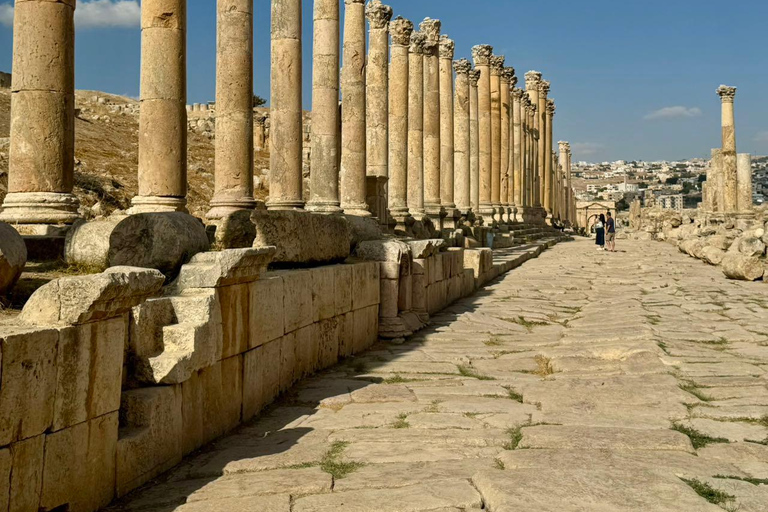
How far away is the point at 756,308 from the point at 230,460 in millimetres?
9682

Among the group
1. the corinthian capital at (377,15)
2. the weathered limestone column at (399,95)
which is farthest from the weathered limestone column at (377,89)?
the weathered limestone column at (399,95)

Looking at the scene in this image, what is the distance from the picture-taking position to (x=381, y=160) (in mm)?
18719

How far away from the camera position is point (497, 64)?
32438mm

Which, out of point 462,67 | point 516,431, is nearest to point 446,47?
point 462,67

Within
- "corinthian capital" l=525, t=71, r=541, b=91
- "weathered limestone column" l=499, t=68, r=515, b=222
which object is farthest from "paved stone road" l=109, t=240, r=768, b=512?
"corinthian capital" l=525, t=71, r=541, b=91

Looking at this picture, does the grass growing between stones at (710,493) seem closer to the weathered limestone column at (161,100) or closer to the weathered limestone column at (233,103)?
the weathered limestone column at (161,100)

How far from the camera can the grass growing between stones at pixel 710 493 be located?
413cm

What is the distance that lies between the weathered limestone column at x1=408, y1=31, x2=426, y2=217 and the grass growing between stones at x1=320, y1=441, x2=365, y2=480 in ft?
54.2

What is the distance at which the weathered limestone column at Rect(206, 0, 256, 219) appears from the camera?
1234 centimetres

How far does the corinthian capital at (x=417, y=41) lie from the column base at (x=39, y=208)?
14.7 m

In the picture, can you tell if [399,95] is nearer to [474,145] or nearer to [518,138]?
[474,145]

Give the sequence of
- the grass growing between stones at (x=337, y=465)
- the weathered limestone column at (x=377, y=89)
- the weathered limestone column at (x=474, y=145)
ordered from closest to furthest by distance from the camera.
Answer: the grass growing between stones at (x=337, y=465)
the weathered limestone column at (x=377, y=89)
the weathered limestone column at (x=474, y=145)

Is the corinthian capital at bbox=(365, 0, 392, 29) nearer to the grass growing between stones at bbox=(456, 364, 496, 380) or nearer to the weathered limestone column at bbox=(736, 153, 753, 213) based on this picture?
the grass growing between stones at bbox=(456, 364, 496, 380)

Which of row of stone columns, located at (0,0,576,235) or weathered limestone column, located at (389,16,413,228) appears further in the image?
weathered limestone column, located at (389,16,413,228)
